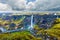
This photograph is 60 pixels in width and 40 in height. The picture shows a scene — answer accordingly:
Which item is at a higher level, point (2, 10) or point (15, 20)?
point (2, 10)

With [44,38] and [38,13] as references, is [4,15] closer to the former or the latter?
[38,13]

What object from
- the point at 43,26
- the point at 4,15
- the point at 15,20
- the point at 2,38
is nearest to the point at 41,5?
the point at 43,26

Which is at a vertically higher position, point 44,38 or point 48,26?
point 48,26

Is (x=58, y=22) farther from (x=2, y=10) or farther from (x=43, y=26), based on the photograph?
(x=2, y=10)

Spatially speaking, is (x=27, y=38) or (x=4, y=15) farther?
(x=4, y=15)

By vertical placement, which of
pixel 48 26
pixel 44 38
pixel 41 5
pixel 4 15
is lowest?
pixel 44 38

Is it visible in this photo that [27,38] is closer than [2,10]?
Yes

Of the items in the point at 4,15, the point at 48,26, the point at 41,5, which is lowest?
the point at 48,26

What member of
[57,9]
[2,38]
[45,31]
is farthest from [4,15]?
[57,9]
